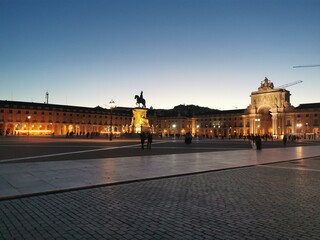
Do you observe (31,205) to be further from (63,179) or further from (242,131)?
(242,131)

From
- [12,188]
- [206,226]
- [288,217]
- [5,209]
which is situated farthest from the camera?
[12,188]

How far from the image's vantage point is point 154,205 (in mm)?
7301

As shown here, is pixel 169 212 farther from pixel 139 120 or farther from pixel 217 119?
pixel 217 119

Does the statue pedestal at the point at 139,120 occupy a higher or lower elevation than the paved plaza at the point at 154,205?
higher

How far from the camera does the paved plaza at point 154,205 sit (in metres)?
5.46

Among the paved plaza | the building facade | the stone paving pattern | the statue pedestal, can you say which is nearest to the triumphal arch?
the building facade

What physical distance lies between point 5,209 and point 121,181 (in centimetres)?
420

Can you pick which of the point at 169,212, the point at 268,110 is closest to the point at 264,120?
the point at 268,110

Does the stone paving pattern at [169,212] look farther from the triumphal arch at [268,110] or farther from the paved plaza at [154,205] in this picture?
the triumphal arch at [268,110]

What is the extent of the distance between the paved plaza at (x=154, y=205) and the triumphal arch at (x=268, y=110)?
116 metres

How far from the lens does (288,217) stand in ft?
20.9

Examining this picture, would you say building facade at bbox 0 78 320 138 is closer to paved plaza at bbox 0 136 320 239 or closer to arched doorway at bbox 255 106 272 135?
arched doorway at bbox 255 106 272 135

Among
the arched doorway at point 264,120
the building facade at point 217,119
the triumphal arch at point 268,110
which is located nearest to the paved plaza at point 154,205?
the building facade at point 217,119

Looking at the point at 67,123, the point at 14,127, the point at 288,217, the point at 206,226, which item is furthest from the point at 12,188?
the point at 67,123
